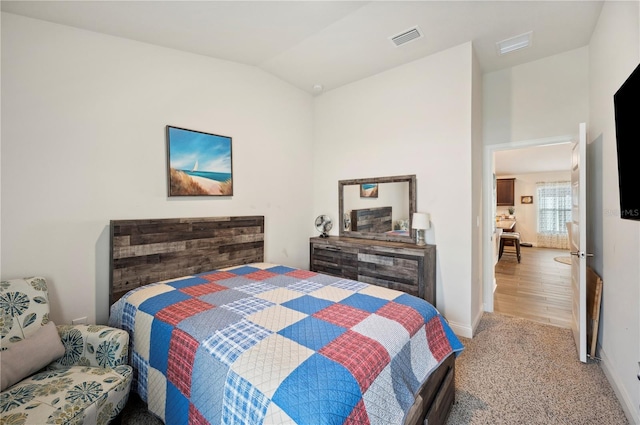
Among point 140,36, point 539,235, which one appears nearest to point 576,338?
point 140,36

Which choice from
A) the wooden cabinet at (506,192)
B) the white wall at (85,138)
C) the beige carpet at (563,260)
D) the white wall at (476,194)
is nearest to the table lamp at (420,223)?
the white wall at (476,194)

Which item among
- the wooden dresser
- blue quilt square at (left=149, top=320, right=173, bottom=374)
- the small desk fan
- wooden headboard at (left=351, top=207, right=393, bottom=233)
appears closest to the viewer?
blue quilt square at (left=149, top=320, right=173, bottom=374)

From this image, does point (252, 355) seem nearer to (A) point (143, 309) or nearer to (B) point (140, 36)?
(A) point (143, 309)

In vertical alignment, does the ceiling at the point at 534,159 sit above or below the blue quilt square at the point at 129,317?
above

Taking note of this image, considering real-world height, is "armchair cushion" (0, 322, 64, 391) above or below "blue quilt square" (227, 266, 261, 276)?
below

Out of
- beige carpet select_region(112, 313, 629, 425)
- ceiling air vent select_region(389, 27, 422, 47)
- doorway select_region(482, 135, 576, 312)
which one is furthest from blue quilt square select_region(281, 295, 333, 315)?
doorway select_region(482, 135, 576, 312)

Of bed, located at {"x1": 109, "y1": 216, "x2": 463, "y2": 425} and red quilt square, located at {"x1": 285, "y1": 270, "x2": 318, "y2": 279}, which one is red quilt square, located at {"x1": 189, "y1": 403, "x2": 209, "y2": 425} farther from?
red quilt square, located at {"x1": 285, "y1": 270, "x2": 318, "y2": 279}

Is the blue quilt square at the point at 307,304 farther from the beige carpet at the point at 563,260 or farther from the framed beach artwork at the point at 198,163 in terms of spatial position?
the beige carpet at the point at 563,260

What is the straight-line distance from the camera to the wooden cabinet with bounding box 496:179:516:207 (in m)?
9.13

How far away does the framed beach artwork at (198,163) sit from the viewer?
2625 mm

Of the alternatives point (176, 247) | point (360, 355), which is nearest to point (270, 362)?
point (360, 355)

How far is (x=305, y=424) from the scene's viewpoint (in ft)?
2.99

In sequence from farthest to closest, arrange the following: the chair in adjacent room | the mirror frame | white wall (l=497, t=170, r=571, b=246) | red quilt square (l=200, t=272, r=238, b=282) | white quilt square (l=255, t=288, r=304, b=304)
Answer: white wall (l=497, t=170, r=571, b=246) < the chair in adjacent room < the mirror frame < red quilt square (l=200, t=272, r=238, b=282) < white quilt square (l=255, t=288, r=304, b=304)

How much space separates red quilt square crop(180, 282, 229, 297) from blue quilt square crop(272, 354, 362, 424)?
1.21m
